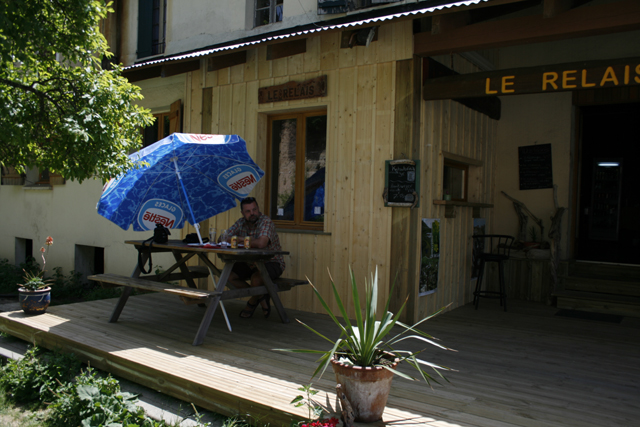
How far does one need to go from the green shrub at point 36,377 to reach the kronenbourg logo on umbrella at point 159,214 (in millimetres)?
1566

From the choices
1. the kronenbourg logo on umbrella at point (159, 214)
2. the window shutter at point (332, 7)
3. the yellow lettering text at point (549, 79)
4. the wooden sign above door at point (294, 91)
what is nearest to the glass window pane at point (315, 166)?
the wooden sign above door at point (294, 91)

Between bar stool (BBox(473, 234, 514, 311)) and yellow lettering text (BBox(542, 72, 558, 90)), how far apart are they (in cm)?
257

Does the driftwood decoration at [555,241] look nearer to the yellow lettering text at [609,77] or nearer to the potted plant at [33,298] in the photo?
the yellow lettering text at [609,77]

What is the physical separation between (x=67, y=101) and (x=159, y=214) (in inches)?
63.6

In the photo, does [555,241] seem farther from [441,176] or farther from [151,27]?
[151,27]

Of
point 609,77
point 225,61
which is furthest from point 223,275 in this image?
point 609,77

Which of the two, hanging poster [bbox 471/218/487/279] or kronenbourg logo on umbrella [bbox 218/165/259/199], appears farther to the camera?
hanging poster [bbox 471/218/487/279]

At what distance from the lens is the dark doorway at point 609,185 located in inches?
295

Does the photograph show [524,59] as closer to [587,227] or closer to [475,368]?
[587,227]

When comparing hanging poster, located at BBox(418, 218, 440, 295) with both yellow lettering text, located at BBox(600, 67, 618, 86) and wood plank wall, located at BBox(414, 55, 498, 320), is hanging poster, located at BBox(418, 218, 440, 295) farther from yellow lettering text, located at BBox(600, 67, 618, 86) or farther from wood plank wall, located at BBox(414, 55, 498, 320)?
yellow lettering text, located at BBox(600, 67, 618, 86)

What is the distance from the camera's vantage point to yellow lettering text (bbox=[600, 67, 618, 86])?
4.33 metres

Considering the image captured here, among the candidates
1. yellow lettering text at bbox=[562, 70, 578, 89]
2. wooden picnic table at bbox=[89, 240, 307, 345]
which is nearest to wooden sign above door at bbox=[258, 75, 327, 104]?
wooden picnic table at bbox=[89, 240, 307, 345]

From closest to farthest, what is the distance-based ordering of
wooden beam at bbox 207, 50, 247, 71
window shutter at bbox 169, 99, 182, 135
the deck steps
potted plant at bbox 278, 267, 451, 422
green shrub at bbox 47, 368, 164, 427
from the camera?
potted plant at bbox 278, 267, 451, 422, green shrub at bbox 47, 368, 164, 427, the deck steps, wooden beam at bbox 207, 50, 247, 71, window shutter at bbox 169, 99, 182, 135

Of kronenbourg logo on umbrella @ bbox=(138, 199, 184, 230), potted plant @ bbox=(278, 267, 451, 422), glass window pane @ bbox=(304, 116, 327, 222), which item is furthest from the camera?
glass window pane @ bbox=(304, 116, 327, 222)
